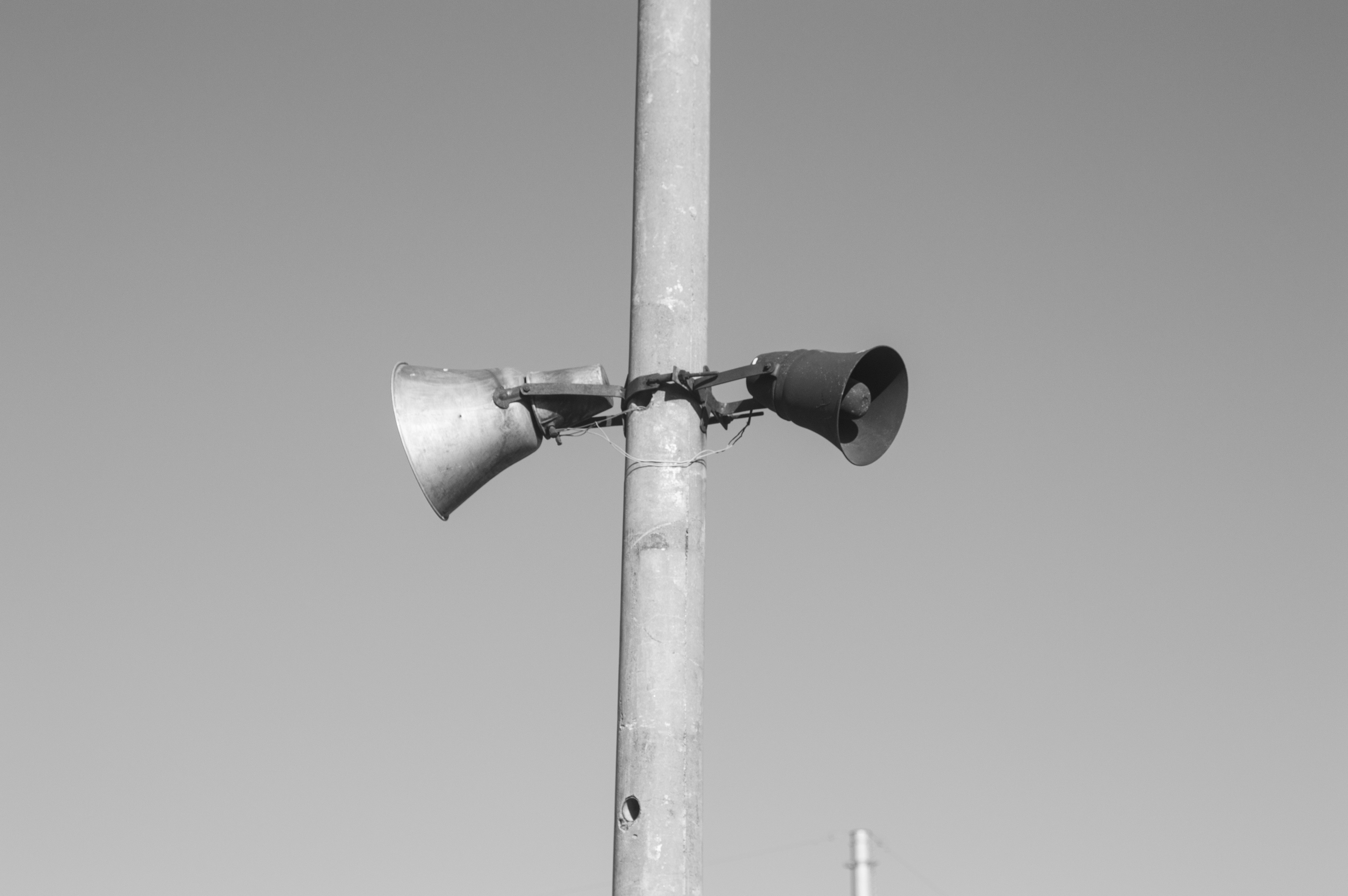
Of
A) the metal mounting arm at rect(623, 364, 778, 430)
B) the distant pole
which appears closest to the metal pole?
the metal mounting arm at rect(623, 364, 778, 430)

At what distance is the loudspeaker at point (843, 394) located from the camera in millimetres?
5738

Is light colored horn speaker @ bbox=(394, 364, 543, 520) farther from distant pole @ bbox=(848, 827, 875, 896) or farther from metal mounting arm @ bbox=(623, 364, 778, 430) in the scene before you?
distant pole @ bbox=(848, 827, 875, 896)

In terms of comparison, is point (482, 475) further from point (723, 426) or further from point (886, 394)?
point (886, 394)

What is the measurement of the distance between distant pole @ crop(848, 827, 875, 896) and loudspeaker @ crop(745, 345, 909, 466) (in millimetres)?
11655

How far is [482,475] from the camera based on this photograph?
6117mm

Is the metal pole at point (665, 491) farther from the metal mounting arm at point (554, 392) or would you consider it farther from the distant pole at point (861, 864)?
the distant pole at point (861, 864)

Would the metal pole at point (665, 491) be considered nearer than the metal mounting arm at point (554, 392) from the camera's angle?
Yes

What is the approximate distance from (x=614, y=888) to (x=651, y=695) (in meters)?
0.61

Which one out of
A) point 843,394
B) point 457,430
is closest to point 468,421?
point 457,430

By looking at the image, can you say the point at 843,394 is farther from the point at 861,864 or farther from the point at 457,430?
the point at 861,864

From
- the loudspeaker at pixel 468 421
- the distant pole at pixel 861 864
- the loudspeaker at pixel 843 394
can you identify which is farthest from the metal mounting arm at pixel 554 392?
the distant pole at pixel 861 864

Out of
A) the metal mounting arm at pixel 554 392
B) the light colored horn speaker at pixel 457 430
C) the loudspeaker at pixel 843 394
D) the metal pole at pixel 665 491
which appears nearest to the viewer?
the metal pole at pixel 665 491

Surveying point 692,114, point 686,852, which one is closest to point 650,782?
point 686,852

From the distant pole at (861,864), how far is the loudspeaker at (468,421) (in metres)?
11.9
